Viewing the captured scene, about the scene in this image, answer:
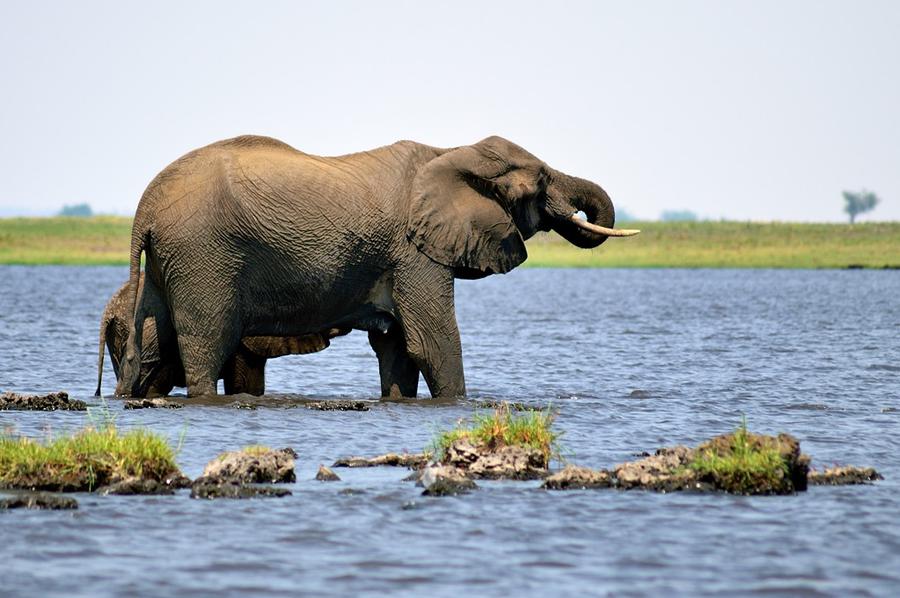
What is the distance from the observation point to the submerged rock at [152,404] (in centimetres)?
1816

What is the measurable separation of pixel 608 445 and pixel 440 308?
3069 millimetres

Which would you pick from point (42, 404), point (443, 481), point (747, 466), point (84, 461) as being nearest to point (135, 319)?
point (42, 404)

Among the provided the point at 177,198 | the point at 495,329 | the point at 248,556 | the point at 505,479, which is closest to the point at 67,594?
the point at 248,556

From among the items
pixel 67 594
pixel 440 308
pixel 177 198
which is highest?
pixel 177 198

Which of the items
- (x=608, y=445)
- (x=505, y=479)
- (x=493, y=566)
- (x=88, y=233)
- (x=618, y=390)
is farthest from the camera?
(x=88, y=233)

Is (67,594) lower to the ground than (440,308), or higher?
lower

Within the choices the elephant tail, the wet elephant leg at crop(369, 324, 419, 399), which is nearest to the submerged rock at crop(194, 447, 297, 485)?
the elephant tail

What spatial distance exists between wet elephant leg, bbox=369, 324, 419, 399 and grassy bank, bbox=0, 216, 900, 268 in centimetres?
9353

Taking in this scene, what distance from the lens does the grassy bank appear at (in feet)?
370

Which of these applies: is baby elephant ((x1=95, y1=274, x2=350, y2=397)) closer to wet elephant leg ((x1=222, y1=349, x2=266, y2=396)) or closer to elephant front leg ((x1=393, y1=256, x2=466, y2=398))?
wet elephant leg ((x1=222, y1=349, x2=266, y2=396))

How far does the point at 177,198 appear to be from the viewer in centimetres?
1866

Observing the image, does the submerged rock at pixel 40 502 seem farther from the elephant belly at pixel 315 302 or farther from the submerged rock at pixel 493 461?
the elephant belly at pixel 315 302

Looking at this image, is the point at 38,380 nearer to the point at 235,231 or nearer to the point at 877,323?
the point at 235,231

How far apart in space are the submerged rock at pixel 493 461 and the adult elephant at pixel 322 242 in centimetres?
440
